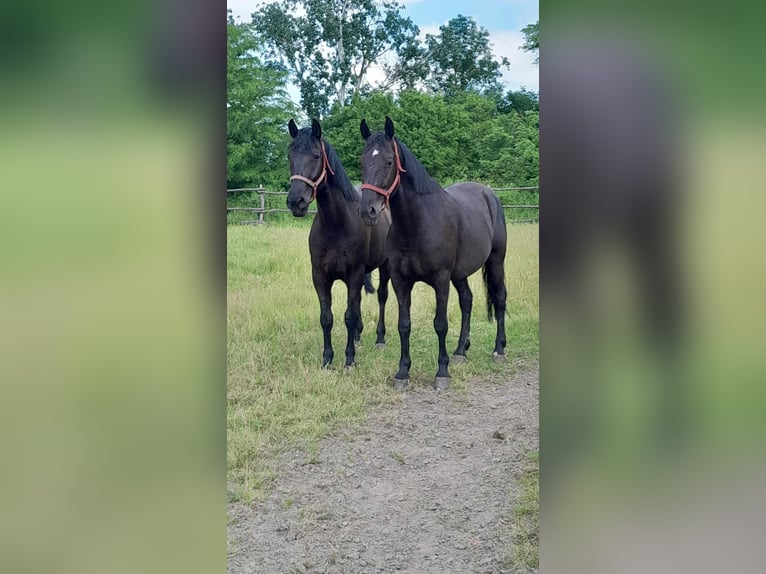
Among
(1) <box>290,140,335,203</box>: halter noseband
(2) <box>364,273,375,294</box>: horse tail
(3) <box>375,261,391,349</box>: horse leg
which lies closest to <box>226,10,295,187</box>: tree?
(1) <box>290,140,335,203</box>: halter noseband

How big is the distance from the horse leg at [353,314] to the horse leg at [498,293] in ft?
2.37

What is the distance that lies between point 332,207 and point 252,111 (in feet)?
4.10

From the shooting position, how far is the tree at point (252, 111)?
6.33ft

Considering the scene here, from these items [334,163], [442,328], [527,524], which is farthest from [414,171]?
[527,524]

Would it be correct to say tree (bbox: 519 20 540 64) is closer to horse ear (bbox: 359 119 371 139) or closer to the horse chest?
horse ear (bbox: 359 119 371 139)

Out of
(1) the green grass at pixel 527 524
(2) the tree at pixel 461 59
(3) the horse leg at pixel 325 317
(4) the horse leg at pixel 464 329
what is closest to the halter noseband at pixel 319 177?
(3) the horse leg at pixel 325 317

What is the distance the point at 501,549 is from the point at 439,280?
1794 mm

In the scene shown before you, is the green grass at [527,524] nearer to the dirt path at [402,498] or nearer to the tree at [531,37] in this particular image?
the dirt path at [402,498]
